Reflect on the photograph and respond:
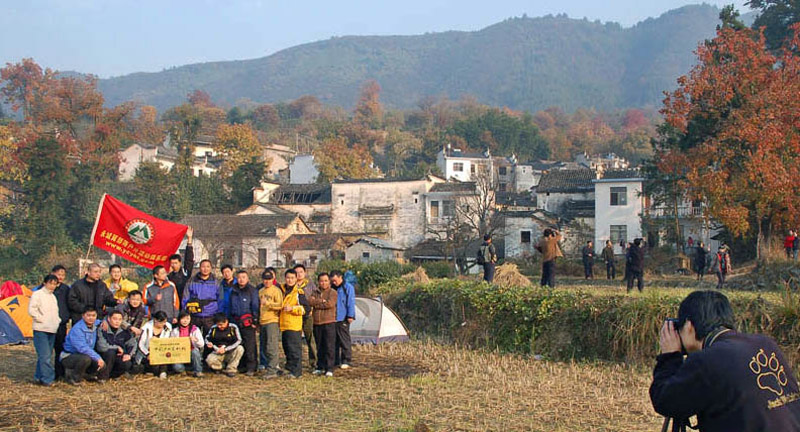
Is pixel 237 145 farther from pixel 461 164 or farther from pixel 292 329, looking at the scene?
pixel 292 329

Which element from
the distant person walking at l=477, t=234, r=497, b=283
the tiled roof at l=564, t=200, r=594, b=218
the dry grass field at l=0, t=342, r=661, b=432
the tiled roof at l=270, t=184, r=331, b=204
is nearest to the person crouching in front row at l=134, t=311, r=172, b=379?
the dry grass field at l=0, t=342, r=661, b=432

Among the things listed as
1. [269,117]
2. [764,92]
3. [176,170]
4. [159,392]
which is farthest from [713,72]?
[269,117]

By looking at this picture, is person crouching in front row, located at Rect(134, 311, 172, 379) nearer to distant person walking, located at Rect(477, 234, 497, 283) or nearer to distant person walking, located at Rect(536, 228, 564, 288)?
distant person walking, located at Rect(477, 234, 497, 283)

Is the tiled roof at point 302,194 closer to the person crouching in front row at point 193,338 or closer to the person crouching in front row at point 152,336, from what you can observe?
the person crouching in front row at point 193,338

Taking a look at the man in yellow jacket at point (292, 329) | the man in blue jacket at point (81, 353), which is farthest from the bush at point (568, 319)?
the man in blue jacket at point (81, 353)

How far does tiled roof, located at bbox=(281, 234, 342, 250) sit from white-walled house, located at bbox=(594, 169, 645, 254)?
15908 mm

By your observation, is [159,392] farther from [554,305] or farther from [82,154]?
[82,154]

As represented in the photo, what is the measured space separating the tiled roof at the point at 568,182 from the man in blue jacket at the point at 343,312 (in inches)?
1526

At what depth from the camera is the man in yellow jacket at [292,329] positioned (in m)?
10.9

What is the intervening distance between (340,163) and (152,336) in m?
55.2

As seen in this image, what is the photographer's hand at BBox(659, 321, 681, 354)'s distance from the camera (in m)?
3.99

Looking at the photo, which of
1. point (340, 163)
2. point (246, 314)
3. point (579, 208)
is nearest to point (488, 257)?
point (246, 314)

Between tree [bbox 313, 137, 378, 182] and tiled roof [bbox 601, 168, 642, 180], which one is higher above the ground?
tree [bbox 313, 137, 378, 182]

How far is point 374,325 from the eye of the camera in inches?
557
